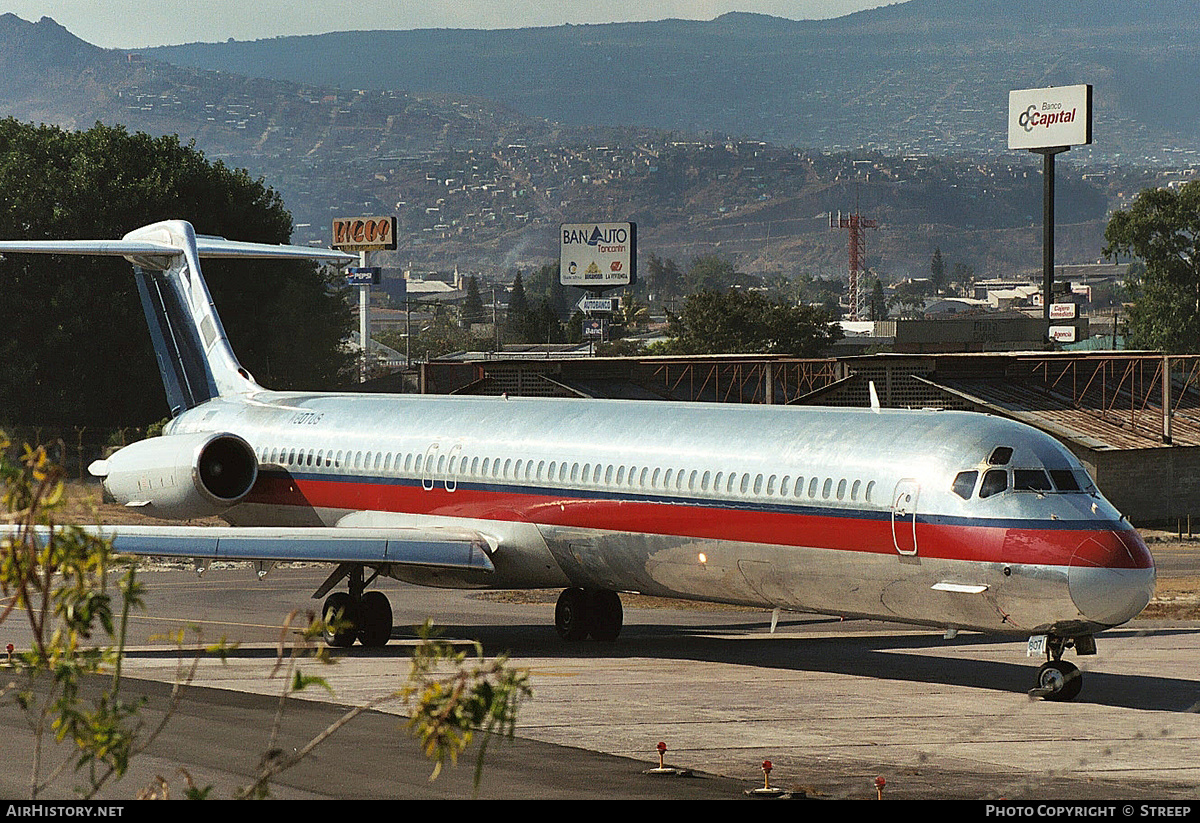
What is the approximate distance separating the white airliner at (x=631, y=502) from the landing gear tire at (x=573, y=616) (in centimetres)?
4

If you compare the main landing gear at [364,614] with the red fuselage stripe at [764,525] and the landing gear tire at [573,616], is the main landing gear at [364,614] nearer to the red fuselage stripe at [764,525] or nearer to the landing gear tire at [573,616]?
the red fuselage stripe at [764,525]

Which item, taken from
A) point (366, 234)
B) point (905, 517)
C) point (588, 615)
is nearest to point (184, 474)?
point (588, 615)

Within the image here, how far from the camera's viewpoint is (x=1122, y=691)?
21281 mm

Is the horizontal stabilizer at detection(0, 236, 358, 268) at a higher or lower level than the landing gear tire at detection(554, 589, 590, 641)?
higher

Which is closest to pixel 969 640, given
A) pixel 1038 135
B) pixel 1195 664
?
pixel 1195 664

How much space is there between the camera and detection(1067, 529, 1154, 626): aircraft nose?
1838 centimetres

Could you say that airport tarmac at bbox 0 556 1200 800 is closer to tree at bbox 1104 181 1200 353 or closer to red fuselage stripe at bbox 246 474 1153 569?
red fuselage stripe at bbox 246 474 1153 569

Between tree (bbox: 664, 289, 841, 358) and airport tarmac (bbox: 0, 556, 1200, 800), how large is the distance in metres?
87.9

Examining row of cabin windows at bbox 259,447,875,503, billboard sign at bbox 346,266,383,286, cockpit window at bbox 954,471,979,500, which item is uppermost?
billboard sign at bbox 346,266,383,286

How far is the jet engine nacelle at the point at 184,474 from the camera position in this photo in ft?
95.5

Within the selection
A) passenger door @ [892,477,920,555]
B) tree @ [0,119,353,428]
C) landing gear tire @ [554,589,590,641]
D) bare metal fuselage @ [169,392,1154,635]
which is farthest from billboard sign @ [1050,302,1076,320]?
passenger door @ [892,477,920,555]

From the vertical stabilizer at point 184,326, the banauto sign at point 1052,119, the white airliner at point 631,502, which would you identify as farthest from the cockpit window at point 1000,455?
the banauto sign at point 1052,119

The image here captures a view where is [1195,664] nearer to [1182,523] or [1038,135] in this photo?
[1182,523]

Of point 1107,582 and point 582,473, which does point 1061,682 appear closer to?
point 1107,582
